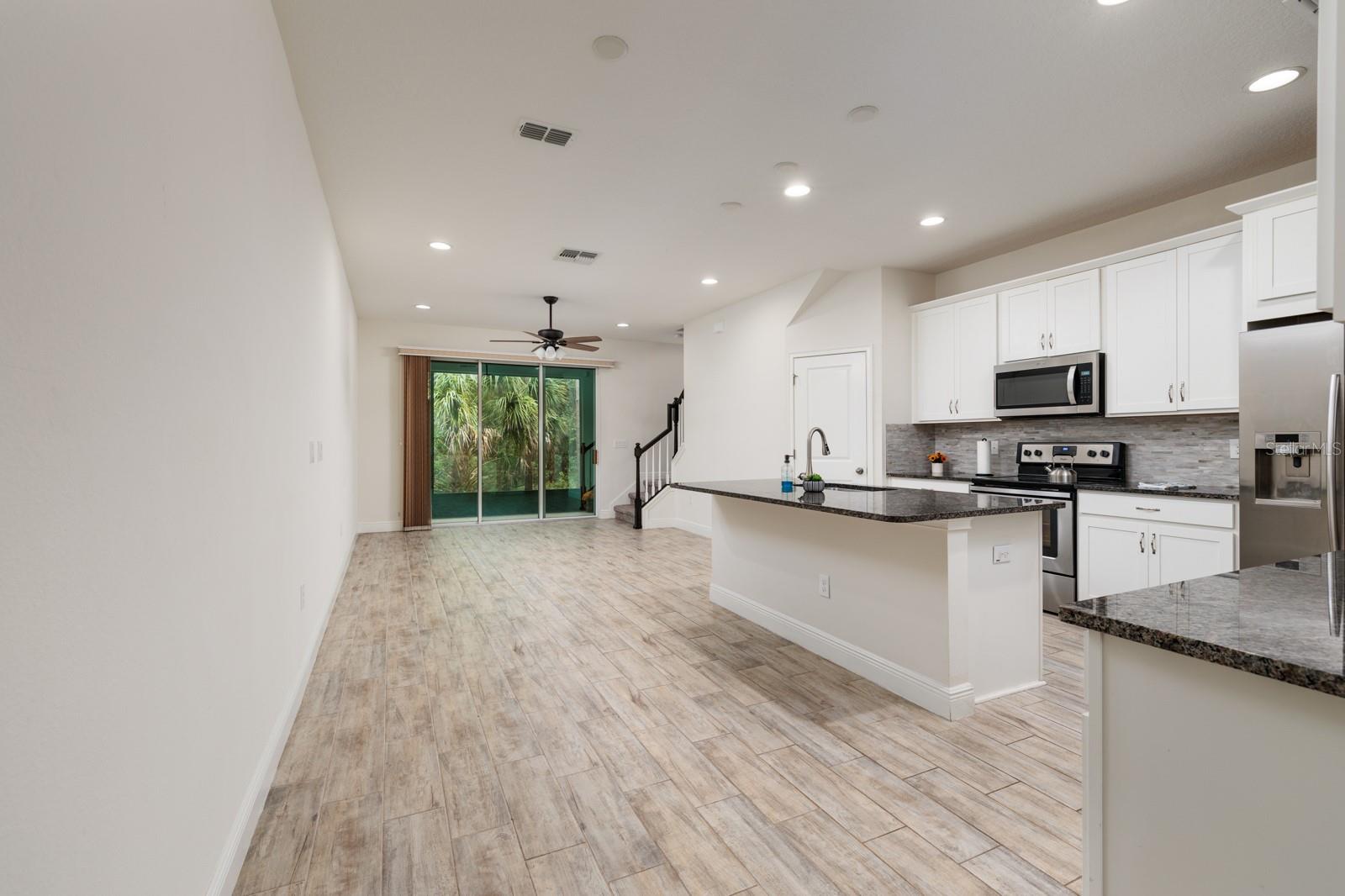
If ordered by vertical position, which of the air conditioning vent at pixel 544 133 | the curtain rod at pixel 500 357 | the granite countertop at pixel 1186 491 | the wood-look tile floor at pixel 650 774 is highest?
the air conditioning vent at pixel 544 133

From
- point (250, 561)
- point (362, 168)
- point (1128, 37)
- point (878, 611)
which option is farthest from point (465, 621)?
point (1128, 37)

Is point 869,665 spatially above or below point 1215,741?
below

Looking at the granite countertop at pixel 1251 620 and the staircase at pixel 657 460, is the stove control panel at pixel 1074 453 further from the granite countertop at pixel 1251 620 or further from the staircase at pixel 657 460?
the staircase at pixel 657 460

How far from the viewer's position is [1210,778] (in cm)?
90

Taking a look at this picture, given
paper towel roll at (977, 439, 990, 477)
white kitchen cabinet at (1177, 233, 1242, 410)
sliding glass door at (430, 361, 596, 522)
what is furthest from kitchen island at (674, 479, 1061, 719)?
sliding glass door at (430, 361, 596, 522)

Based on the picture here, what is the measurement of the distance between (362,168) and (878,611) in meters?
3.93

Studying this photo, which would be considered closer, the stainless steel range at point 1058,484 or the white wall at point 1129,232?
the white wall at point 1129,232

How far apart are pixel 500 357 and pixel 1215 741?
8.51 metres

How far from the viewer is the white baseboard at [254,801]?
1.56m

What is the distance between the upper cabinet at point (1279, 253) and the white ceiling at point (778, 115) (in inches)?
16.4

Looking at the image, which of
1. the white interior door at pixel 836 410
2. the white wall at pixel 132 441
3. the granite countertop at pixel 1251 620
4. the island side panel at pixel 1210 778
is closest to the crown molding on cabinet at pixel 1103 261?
the white interior door at pixel 836 410

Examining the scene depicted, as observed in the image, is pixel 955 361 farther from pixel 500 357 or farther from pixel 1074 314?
pixel 500 357

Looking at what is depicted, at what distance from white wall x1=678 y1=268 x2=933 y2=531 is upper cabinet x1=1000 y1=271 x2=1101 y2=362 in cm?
98

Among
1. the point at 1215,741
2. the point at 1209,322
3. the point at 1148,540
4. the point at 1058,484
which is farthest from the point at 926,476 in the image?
the point at 1215,741
